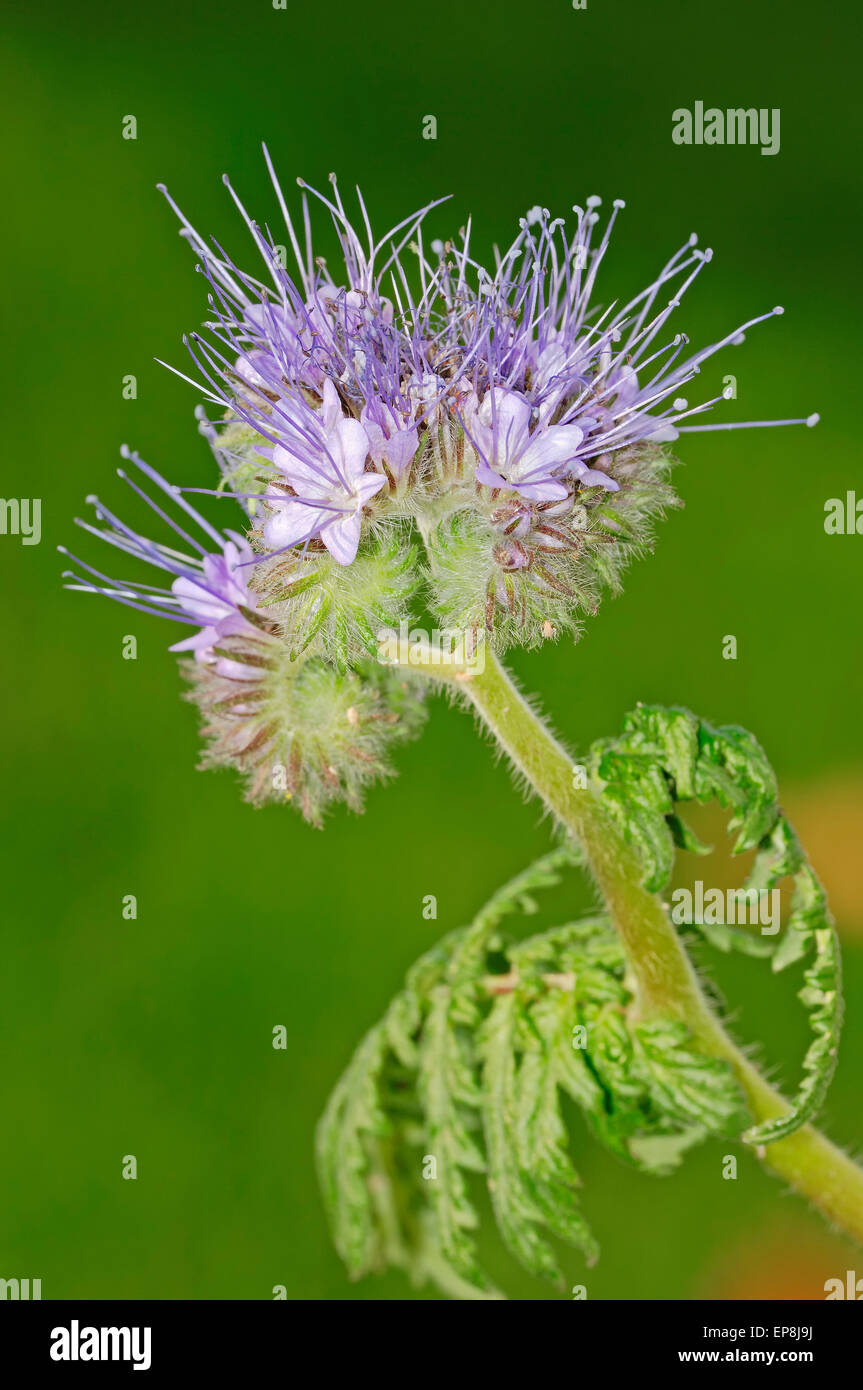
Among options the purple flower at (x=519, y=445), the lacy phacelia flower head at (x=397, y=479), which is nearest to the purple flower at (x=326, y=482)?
the lacy phacelia flower head at (x=397, y=479)

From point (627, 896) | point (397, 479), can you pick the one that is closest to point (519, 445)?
point (397, 479)

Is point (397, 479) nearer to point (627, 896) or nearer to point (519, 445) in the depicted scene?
point (519, 445)

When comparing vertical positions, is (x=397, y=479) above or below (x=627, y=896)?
above

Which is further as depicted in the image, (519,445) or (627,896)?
(627,896)

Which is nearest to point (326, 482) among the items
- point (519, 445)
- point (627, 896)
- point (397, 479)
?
point (397, 479)

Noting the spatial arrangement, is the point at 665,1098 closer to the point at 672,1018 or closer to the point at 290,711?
the point at 672,1018

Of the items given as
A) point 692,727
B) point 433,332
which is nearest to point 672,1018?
point 692,727

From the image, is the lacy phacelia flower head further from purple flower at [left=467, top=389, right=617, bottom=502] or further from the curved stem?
the curved stem

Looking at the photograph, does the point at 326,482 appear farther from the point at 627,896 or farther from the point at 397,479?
the point at 627,896
